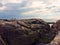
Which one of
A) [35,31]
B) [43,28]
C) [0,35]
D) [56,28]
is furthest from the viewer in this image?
[56,28]

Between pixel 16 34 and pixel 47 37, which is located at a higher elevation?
pixel 16 34

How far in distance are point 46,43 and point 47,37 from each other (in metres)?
0.46

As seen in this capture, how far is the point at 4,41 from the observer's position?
762cm

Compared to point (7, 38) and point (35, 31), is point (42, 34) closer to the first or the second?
point (35, 31)

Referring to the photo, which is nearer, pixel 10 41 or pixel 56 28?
pixel 10 41

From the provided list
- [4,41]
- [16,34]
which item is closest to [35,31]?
[16,34]

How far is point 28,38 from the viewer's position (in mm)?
7914

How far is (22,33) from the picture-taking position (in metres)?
7.82

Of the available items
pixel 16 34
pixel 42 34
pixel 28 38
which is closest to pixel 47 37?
pixel 42 34

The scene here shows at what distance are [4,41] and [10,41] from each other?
29 centimetres

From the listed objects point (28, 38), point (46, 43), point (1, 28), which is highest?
point (1, 28)

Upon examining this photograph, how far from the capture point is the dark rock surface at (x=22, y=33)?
773 cm

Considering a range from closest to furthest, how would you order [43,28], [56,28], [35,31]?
1. [35,31]
2. [43,28]
3. [56,28]

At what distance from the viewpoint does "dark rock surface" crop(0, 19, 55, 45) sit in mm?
7727
